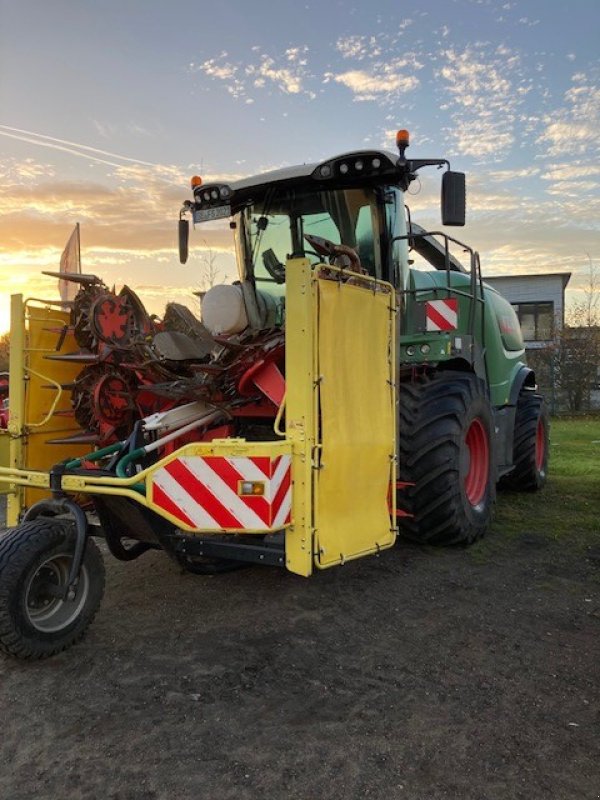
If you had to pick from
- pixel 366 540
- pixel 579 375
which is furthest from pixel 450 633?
pixel 579 375

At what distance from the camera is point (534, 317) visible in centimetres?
2873

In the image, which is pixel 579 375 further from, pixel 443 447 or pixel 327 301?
pixel 327 301

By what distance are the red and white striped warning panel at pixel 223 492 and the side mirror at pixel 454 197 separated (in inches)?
96.4

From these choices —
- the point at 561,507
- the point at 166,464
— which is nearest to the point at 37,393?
the point at 166,464

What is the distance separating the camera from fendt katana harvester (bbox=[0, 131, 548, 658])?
125 inches

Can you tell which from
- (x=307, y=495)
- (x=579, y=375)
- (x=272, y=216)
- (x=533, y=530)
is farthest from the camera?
(x=579, y=375)

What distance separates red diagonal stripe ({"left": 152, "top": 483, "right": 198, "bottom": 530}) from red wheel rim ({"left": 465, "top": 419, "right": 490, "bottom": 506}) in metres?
2.90

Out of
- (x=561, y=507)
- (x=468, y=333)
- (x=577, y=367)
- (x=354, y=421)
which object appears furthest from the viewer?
(x=577, y=367)

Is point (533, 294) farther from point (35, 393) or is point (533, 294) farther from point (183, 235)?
point (35, 393)

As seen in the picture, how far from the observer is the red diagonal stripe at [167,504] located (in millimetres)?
3184

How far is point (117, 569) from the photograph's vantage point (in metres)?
4.77

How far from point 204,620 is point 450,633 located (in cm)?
137

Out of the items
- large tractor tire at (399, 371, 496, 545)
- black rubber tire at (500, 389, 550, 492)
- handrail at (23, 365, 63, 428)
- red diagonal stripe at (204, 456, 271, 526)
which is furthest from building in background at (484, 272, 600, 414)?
red diagonal stripe at (204, 456, 271, 526)

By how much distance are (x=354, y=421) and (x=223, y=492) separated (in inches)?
30.5
